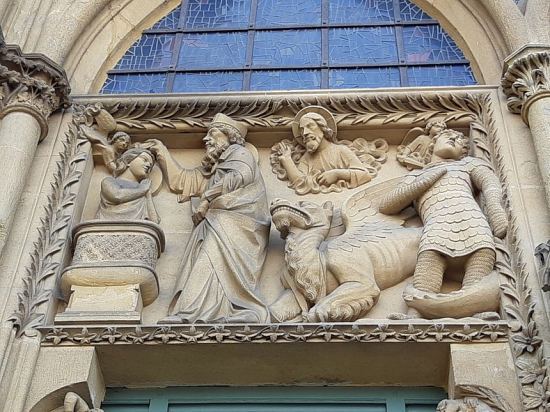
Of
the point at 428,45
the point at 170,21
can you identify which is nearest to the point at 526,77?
the point at 428,45

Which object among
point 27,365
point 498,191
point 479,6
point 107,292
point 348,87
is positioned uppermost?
point 479,6

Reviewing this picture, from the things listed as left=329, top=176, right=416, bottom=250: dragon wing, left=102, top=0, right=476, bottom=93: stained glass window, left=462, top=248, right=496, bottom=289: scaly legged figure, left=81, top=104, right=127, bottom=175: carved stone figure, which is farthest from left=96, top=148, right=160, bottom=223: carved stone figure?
left=462, top=248, right=496, bottom=289: scaly legged figure

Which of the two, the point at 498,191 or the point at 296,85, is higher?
the point at 296,85

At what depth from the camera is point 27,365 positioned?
626 centimetres

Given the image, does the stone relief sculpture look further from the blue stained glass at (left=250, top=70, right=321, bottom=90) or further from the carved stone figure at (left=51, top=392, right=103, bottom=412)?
the blue stained glass at (left=250, top=70, right=321, bottom=90)

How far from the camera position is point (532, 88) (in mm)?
7582

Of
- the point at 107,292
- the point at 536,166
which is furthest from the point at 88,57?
the point at 536,166

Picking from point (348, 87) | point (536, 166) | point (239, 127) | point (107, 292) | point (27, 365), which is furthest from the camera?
point (348, 87)

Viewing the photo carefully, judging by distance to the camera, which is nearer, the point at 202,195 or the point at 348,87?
the point at 202,195

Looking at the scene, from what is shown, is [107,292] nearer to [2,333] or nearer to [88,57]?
[2,333]

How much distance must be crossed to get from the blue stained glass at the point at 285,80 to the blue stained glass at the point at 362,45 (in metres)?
0.28

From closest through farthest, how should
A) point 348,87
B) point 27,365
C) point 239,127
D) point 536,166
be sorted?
point 27,365, point 536,166, point 239,127, point 348,87

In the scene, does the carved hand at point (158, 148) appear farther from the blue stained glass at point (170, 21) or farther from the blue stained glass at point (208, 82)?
the blue stained glass at point (170, 21)

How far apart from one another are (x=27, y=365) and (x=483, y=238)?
3113 millimetres
